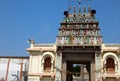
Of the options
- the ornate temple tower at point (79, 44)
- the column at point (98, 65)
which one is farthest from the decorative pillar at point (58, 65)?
the column at point (98, 65)

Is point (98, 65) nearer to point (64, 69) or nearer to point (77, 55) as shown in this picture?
point (77, 55)

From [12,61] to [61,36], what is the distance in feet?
28.6

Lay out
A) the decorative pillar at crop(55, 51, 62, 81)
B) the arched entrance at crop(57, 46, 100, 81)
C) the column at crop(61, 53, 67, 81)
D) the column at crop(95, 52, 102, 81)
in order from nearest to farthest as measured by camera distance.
→ 1. the column at crop(95, 52, 102, 81)
2. the decorative pillar at crop(55, 51, 62, 81)
3. the arched entrance at crop(57, 46, 100, 81)
4. the column at crop(61, 53, 67, 81)

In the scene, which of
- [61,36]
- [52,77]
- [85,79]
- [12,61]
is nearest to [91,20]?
[61,36]

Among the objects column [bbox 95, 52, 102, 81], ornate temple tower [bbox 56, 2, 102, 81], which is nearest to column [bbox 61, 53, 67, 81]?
ornate temple tower [bbox 56, 2, 102, 81]

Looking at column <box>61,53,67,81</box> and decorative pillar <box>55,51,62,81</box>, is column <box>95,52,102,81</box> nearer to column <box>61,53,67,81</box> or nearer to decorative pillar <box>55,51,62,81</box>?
column <box>61,53,67,81</box>

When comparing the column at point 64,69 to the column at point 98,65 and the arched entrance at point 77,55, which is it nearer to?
the arched entrance at point 77,55

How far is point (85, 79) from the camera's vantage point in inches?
2163

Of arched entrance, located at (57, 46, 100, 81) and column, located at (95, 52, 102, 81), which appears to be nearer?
column, located at (95, 52, 102, 81)

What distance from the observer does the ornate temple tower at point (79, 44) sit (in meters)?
29.5

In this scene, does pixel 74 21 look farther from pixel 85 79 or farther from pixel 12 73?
pixel 85 79

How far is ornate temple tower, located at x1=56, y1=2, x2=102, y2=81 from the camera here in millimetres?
29469

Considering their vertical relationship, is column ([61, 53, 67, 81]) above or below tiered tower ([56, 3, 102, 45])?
below

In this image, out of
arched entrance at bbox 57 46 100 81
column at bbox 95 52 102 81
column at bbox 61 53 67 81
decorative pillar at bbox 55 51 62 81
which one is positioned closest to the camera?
column at bbox 95 52 102 81
